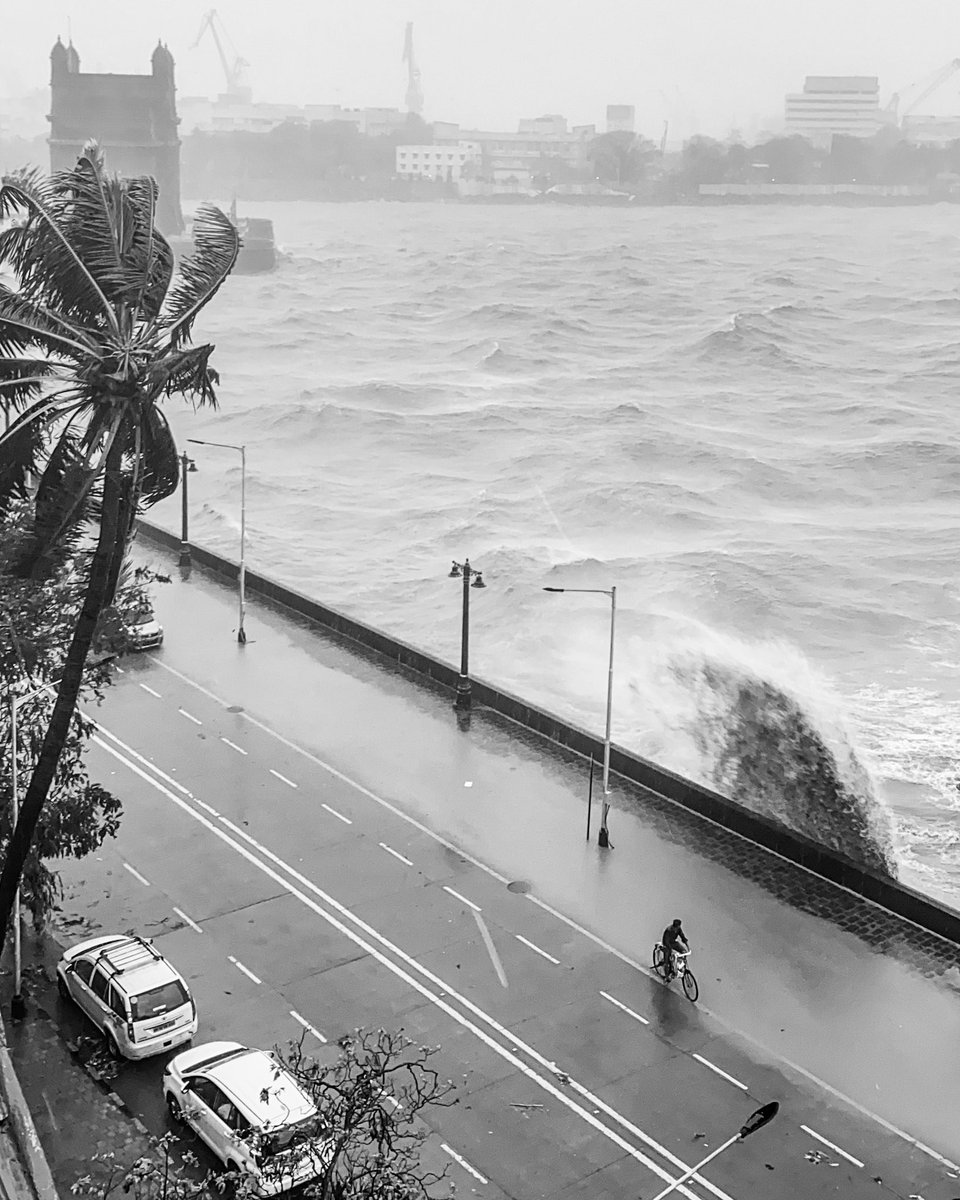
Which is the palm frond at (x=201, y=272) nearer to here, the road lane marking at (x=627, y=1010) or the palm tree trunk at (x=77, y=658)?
the palm tree trunk at (x=77, y=658)

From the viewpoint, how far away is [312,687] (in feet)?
130

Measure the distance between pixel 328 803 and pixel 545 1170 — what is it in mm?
13076

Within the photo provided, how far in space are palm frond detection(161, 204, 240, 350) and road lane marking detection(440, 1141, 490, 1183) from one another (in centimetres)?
1167

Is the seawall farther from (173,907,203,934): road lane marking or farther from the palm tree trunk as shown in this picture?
the palm tree trunk

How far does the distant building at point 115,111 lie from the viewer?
588ft

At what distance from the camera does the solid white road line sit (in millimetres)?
22188

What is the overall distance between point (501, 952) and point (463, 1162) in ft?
19.8

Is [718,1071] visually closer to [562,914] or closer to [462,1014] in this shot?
[462,1014]

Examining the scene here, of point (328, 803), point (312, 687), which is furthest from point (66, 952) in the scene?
point (312, 687)

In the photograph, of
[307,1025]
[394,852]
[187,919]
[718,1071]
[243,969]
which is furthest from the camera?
[394,852]

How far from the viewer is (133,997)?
75.0 ft

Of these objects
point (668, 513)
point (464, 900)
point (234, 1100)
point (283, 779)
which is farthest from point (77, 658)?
point (668, 513)

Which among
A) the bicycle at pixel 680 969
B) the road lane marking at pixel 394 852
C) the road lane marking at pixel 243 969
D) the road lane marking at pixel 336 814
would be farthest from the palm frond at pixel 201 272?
the road lane marking at pixel 336 814

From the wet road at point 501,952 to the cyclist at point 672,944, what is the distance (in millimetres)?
379
